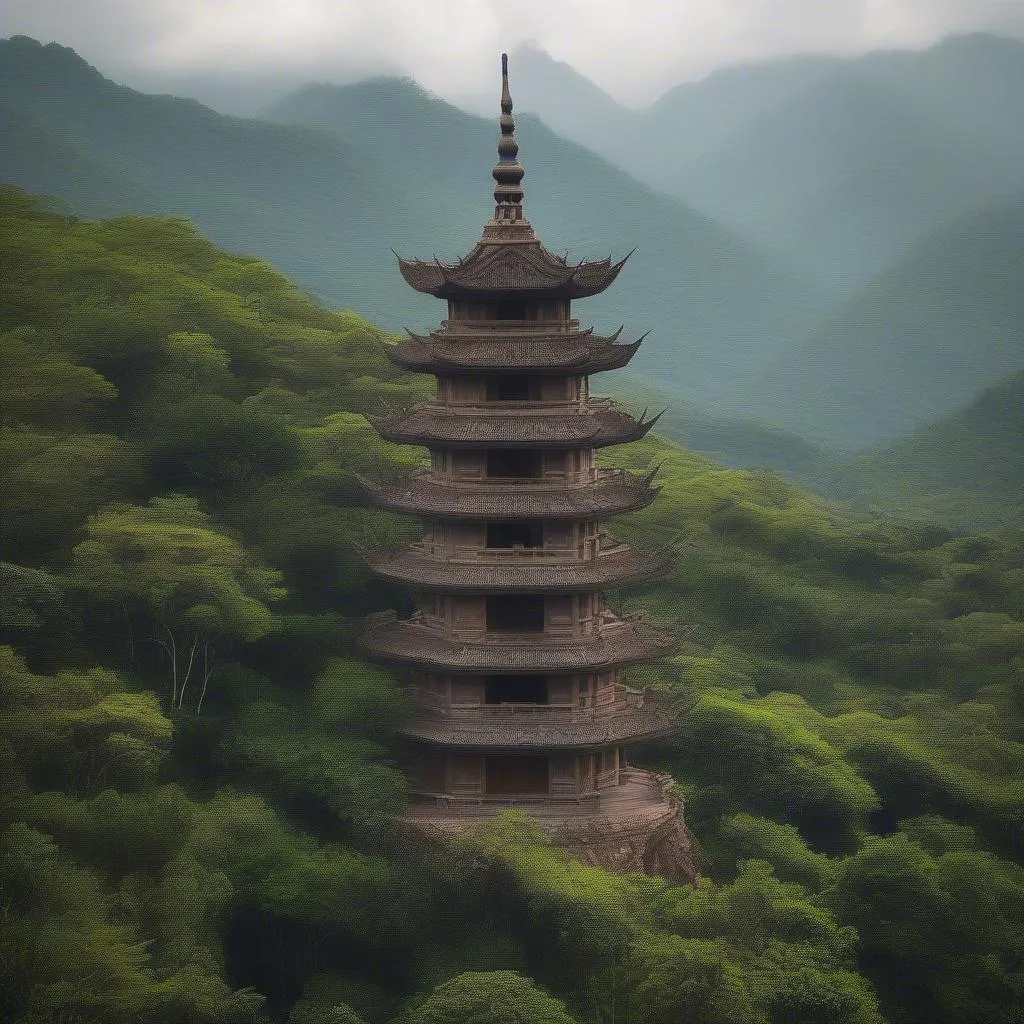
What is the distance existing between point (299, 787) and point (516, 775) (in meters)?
3.88

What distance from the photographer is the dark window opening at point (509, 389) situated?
33.9m

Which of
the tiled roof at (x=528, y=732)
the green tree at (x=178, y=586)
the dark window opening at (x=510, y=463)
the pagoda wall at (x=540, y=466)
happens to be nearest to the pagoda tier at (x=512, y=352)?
the pagoda wall at (x=540, y=466)

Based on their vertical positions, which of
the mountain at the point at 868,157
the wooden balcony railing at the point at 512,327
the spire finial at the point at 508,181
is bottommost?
the wooden balcony railing at the point at 512,327

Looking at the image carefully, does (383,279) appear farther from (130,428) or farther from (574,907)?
(574,907)

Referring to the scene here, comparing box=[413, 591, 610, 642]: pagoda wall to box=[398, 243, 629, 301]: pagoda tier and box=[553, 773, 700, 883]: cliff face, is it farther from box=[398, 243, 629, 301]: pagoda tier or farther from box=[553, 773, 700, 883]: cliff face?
box=[398, 243, 629, 301]: pagoda tier

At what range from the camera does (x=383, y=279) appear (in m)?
101

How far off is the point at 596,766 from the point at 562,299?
803 centimetres

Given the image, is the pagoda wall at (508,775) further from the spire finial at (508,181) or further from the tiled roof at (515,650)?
the spire finial at (508,181)

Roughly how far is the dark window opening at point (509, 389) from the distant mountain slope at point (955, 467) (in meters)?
62.7

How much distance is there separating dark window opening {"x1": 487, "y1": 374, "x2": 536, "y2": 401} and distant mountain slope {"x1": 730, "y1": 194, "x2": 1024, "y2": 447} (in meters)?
86.4

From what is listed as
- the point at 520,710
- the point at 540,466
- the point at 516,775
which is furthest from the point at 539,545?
the point at 516,775

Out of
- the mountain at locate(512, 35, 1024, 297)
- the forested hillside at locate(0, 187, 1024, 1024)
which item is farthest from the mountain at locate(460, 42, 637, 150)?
the forested hillside at locate(0, 187, 1024, 1024)

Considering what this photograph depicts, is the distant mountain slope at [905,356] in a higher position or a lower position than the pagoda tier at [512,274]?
higher

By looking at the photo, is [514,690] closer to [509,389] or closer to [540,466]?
[540,466]
